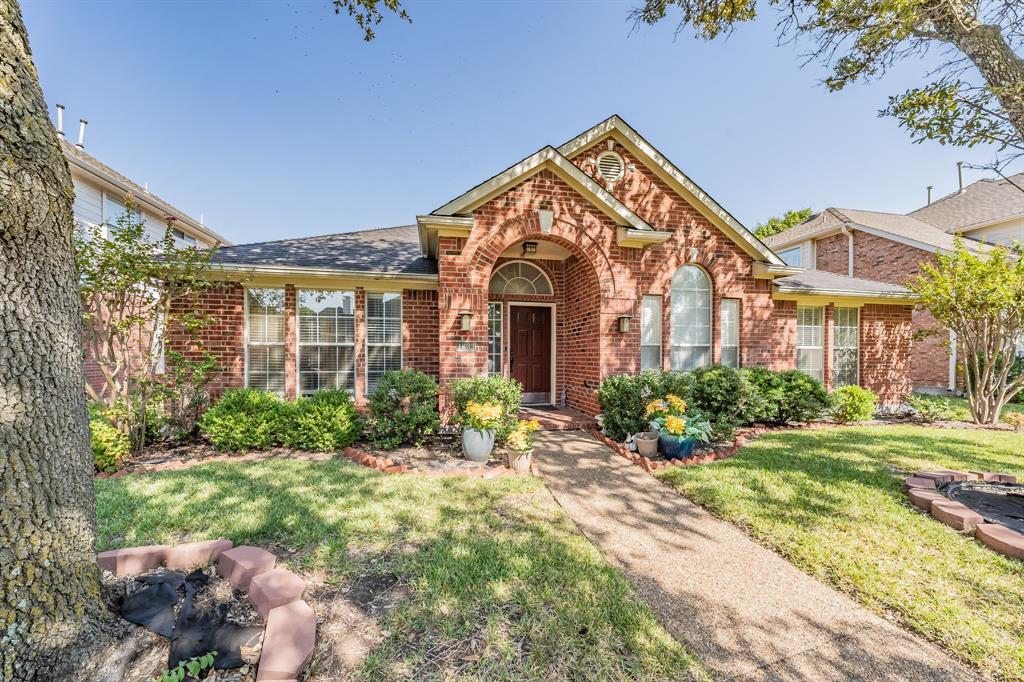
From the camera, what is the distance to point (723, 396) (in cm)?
696

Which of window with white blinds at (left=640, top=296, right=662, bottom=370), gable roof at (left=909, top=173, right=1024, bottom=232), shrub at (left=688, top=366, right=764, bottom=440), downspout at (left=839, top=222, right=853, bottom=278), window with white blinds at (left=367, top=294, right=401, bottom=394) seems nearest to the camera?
shrub at (left=688, top=366, right=764, bottom=440)

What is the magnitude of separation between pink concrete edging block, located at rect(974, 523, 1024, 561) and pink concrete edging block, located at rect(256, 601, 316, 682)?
5.25 metres

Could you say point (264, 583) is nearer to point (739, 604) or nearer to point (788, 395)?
point (739, 604)

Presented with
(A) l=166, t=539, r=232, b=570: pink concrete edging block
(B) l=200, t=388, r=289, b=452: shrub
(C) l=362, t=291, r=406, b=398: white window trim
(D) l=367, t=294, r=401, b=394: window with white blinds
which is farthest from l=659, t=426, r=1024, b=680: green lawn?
(B) l=200, t=388, r=289, b=452: shrub

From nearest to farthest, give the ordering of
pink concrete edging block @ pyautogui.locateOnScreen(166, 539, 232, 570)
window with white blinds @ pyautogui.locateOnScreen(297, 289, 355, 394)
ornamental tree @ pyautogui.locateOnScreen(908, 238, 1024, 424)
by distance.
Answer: pink concrete edging block @ pyautogui.locateOnScreen(166, 539, 232, 570)
window with white blinds @ pyautogui.locateOnScreen(297, 289, 355, 394)
ornamental tree @ pyautogui.locateOnScreen(908, 238, 1024, 424)

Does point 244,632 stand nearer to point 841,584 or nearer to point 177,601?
point 177,601

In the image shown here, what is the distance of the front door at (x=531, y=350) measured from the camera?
9555 mm

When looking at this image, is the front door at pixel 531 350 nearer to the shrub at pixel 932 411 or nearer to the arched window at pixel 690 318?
the arched window at pixel 690 318

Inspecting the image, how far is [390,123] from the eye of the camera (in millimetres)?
10484

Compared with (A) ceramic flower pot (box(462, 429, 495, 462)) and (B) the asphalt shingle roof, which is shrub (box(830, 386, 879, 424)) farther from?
(B) the asphalt shingle roof

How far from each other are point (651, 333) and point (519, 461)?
4492 mm

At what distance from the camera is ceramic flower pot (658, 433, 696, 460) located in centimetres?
581

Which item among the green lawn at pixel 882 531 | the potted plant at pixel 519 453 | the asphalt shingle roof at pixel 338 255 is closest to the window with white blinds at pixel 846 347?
the green lawn at pixel 882 531

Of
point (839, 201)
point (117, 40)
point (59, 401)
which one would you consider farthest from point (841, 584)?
point (839, 201)
